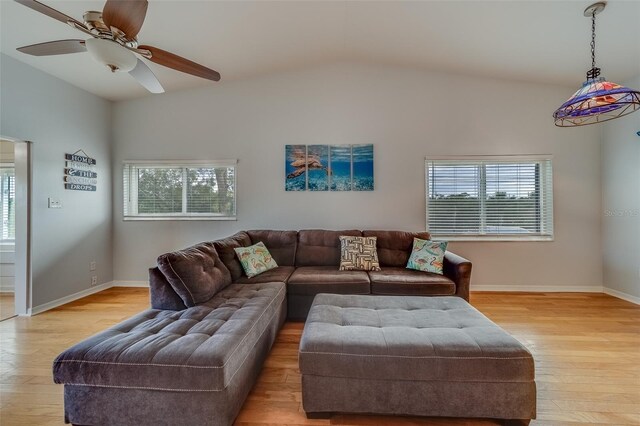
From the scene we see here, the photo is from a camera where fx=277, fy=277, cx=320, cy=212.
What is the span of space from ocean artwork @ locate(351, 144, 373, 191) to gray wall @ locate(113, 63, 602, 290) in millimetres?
108

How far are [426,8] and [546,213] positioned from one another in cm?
324

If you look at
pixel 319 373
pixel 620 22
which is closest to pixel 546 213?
pixel 620 22

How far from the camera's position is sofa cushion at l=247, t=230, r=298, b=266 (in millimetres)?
3531

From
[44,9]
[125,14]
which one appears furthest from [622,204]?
[44,9]

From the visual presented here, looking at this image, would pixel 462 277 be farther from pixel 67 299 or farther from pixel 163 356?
pixel 67 299

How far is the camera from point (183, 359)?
1.40 metres

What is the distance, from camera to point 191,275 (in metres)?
2.20

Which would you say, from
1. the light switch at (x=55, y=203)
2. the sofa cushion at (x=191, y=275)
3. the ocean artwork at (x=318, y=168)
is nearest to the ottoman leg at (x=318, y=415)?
A: the sofa cushion at (x=191, y=275)

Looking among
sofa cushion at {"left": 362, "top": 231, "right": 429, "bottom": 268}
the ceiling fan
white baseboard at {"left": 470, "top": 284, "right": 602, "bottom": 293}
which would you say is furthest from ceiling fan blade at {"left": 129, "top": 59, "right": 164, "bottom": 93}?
white baseboard at {"left": 470, "top": 284, "right": 602, "bottom": 293}

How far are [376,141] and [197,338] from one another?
133 inches

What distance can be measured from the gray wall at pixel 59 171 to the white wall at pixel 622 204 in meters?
7.14

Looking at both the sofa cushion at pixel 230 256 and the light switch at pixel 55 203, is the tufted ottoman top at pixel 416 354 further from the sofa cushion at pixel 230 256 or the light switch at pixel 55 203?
the light switch at pixel 55 203

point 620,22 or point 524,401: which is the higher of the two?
point 620,22

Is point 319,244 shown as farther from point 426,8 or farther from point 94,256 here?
point 94,256
